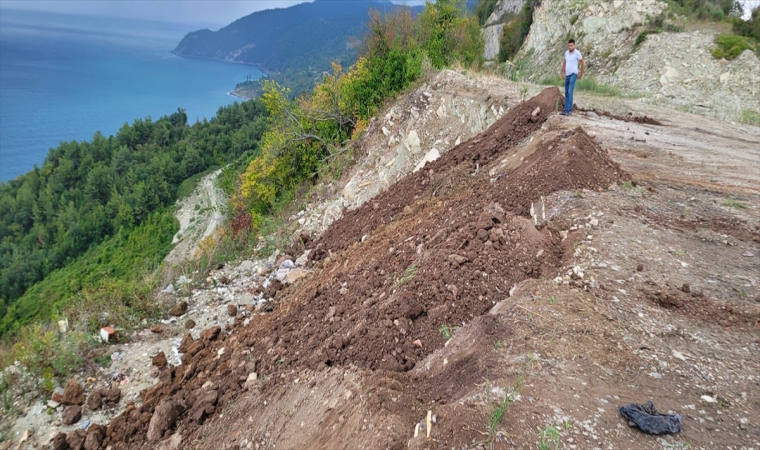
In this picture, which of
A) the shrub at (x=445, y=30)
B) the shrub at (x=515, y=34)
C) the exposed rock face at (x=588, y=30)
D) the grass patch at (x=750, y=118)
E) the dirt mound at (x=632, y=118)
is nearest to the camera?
the dirt mound at (x=632, y=118)

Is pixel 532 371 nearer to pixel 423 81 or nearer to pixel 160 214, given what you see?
pixel 423 81

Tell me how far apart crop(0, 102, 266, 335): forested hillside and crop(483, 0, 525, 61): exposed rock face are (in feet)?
99.9

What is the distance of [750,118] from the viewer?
44.0 feet

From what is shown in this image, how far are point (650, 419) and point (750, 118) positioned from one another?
15675 mm

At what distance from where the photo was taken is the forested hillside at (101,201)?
41.6 meters

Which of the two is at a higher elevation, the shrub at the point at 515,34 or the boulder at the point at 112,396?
the shrub at the point at 515,34

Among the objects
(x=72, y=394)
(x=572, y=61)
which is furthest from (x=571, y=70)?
(x=72, y=394)

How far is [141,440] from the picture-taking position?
175 inches

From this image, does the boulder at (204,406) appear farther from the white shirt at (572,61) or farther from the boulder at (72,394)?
the white shirt at (572,61)

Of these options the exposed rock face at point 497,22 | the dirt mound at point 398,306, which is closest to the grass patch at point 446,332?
the dirt mound at point 398,306

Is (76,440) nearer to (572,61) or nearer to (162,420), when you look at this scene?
(162,420)

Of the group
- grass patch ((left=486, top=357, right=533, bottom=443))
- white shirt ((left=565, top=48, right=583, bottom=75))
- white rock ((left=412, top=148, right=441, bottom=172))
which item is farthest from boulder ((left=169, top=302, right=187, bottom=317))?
white shirt ((left=565, top=48, right=583, bottom=75))

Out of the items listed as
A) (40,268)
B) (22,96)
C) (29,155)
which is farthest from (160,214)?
(22,96)

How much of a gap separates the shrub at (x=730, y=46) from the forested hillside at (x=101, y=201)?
40744 mm
